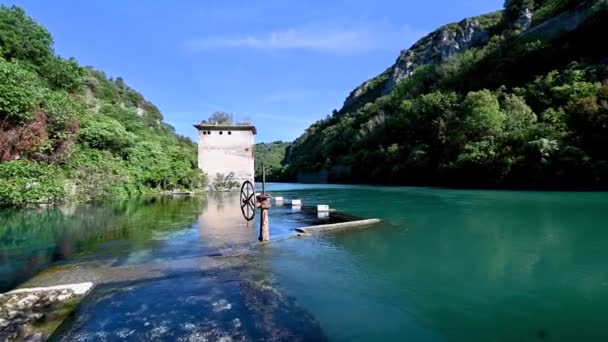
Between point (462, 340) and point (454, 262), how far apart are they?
392cm

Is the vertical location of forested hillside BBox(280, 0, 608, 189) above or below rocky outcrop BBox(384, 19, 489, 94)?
below

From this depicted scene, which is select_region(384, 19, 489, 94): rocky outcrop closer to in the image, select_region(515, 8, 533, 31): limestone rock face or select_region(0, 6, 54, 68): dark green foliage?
select_region(515, 8, 533, 31): limestone rock face

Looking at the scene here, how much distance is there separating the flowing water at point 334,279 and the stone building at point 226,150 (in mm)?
26651

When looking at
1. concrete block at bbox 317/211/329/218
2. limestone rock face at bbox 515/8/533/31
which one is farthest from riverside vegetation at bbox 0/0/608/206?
concrete block at bbox 317/211/329/218

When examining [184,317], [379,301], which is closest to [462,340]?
[379,301]

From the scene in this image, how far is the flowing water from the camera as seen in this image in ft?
15.6

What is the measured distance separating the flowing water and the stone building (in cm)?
2665

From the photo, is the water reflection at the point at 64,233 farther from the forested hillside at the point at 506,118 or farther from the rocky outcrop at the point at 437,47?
the rocky outcrop at the point at 437,47

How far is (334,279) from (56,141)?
54.1ft

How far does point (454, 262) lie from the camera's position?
26.6 ft

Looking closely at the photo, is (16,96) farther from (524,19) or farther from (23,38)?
(524,19)

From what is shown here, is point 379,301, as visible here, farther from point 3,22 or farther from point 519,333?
point 3,22

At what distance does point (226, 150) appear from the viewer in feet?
131

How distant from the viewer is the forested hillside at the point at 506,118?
30.6m
